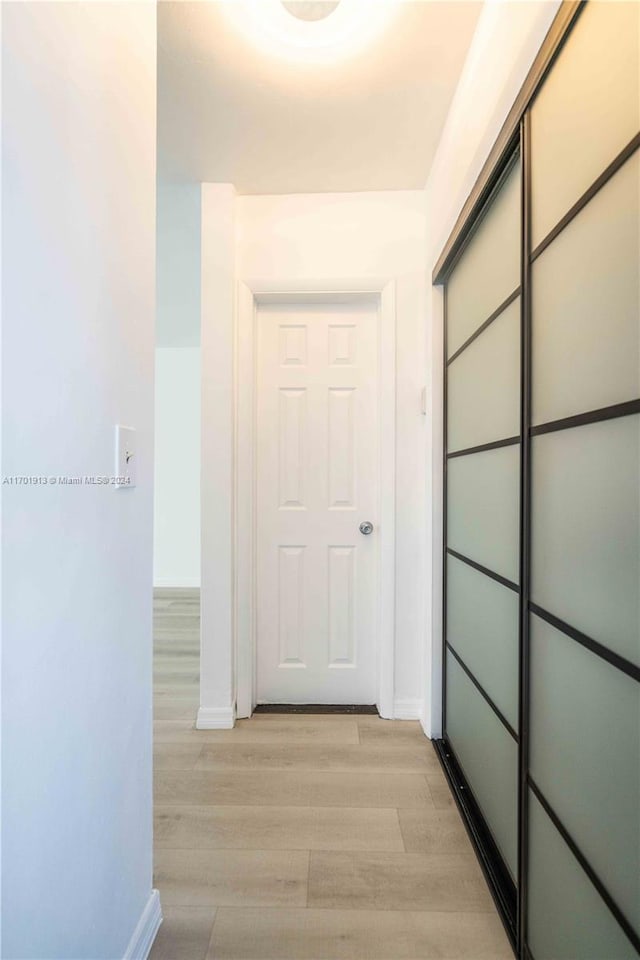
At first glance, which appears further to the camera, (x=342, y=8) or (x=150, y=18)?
(x=342, y=8)

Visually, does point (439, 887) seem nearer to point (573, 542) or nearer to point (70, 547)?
point (573, 542)

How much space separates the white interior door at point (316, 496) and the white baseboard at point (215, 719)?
26 cm

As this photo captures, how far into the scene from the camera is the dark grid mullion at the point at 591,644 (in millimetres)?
732

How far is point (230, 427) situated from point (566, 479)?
157 centimetres

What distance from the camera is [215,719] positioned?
2.19 meters

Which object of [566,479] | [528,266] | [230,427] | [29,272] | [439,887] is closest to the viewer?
[29,272]

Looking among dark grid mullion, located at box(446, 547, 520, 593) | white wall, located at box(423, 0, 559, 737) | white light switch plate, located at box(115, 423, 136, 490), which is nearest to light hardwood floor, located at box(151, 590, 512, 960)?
white wall, located at box(423, 0, 559, 737)

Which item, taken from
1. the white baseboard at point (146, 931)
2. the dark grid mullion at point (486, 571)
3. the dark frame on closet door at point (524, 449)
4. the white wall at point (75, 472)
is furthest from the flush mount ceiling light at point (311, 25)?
the white baseboard at point (146, 931)

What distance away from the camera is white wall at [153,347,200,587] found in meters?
5.00

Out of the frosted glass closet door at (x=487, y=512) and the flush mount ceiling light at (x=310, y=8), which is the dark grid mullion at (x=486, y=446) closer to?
the frosted glass closet door at (x=487, y=512)

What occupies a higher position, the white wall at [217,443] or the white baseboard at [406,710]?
the white wall at [217,443]

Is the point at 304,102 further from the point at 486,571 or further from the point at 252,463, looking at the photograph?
the point at 486,571

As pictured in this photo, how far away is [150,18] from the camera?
1.14m

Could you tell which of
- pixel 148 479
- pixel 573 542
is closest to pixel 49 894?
pixel 148 479
